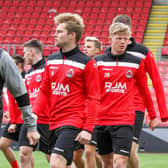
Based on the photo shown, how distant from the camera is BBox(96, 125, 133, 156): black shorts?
5.41 metres

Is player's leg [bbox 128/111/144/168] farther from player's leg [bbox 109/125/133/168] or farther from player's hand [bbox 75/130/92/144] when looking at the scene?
player's hand [bbox 75/130/92/144]

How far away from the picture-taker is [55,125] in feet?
16.0

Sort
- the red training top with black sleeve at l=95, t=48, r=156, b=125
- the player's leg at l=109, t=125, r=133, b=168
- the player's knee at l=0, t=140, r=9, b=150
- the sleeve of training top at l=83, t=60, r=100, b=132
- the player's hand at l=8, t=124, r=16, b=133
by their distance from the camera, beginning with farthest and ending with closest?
the player's knee at l=0, t=140, r=9, b=150 < the player's hand at l=8, t=124, r=16, b=133 < the red training top with black sleeve at l=95, t=48, r=156, b=125 < the player's leg at l=109, t=125, r=133, b=168 < the sleeve of training top at l=83, t=60, r=100, b=132

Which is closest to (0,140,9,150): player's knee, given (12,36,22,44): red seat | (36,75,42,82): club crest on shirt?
(36,75,42,82): club crest on shirt

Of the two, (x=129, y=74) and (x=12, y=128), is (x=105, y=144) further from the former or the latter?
(x=12, y=128)

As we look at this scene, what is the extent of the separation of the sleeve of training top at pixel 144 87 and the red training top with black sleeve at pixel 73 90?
41.6 inches

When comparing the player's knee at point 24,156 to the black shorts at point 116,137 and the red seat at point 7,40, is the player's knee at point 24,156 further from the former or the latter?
the red seat at point 7,40

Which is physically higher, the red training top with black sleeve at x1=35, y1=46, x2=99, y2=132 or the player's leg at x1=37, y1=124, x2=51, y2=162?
the red training top with black sleeve at x1=35, y1=46, x2=99, y2=132

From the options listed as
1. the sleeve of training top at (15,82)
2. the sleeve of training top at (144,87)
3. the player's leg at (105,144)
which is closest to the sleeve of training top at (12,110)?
the player's leg at (105,144)

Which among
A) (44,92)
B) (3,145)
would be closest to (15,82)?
(44,92)

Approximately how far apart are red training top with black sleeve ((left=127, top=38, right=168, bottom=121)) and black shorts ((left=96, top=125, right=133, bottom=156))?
1.65 feet

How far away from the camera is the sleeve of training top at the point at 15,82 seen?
3668mm

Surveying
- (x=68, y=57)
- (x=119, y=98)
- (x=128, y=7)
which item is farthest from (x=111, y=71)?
(x=128, y=7)

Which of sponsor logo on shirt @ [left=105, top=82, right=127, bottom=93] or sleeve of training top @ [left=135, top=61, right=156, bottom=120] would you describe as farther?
sleeve of training top @ [left=135, top=61, right=156, bottom=120]
